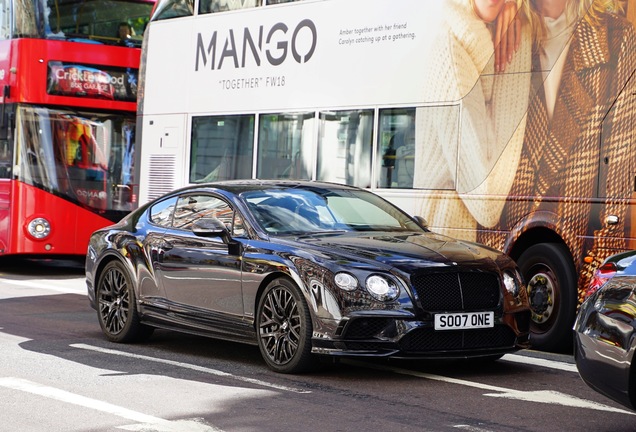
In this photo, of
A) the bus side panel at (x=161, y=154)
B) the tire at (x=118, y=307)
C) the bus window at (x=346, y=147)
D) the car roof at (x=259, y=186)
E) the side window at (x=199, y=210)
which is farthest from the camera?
the bus side panel at (x=161, y=154)

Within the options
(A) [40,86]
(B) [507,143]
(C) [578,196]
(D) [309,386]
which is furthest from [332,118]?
(A) [40,86]

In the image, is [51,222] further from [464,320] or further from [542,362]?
[464,320]

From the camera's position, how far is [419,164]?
1273 cm

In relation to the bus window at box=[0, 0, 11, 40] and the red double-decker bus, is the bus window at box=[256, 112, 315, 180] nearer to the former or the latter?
the red double-decker bus

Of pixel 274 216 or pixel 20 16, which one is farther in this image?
pixel 20 16

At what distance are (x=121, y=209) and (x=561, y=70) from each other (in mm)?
10500

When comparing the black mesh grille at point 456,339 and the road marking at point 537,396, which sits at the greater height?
the black mesh grille at point 456,339

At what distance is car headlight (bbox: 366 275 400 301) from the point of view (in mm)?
8719

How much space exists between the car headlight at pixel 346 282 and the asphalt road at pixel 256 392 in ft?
2.24

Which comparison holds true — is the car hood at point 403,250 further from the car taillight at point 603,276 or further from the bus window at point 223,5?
the bus window at point 223,5

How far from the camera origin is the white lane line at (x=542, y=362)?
991cm

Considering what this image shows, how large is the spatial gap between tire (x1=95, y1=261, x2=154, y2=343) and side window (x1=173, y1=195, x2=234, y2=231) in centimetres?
77

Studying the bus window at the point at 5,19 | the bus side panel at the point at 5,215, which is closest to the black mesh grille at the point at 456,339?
the bus side panel at the point at 5,215

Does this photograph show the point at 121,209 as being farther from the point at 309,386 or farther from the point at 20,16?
the point at 309,386
